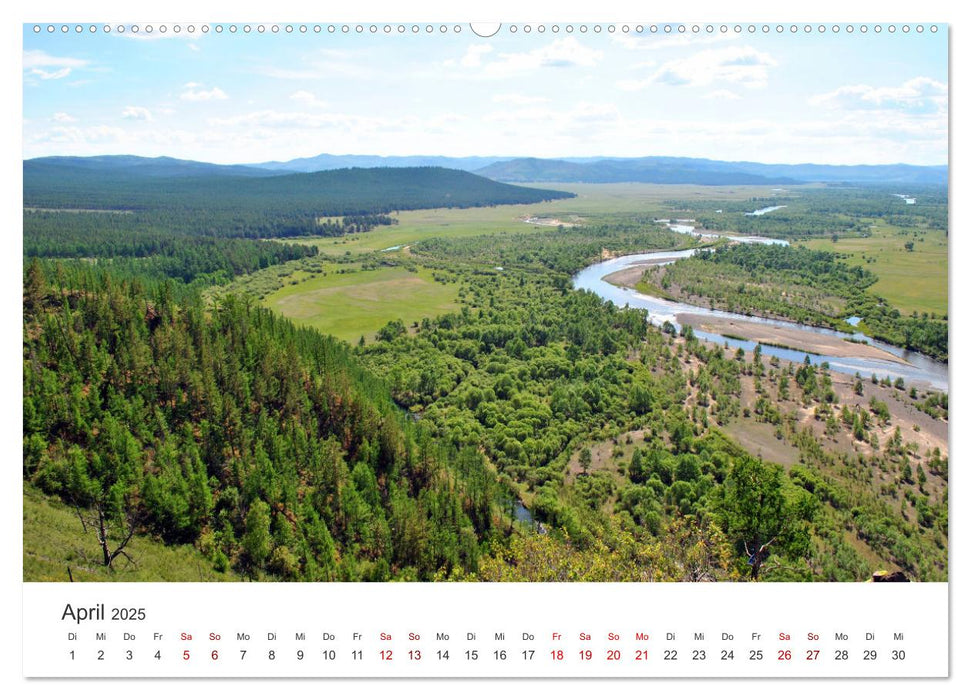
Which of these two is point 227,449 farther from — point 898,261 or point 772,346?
point 898,261

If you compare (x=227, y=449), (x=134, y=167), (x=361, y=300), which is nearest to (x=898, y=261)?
(x=361, y=300)

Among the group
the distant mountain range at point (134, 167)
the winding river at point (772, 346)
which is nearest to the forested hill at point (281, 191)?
the distant mountain range at point (134, 167)

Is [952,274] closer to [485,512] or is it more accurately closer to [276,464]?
[485,512]

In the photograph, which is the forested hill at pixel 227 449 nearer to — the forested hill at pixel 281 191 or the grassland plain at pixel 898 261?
the grassland plain at pixel 898 261

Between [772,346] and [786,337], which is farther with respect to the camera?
[786,337]

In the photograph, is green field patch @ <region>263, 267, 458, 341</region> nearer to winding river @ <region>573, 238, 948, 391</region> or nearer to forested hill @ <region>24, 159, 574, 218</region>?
winding river @ <region>573, 238, 948, 391</region>

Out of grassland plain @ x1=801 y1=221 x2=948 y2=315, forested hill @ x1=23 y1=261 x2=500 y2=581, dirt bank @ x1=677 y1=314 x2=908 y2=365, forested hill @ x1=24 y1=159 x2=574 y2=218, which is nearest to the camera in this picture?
forested hill @ x1=23 y1=261 x2=500 y2=581

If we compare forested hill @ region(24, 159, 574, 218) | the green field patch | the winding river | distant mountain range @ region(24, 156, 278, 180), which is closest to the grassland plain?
the winding river
